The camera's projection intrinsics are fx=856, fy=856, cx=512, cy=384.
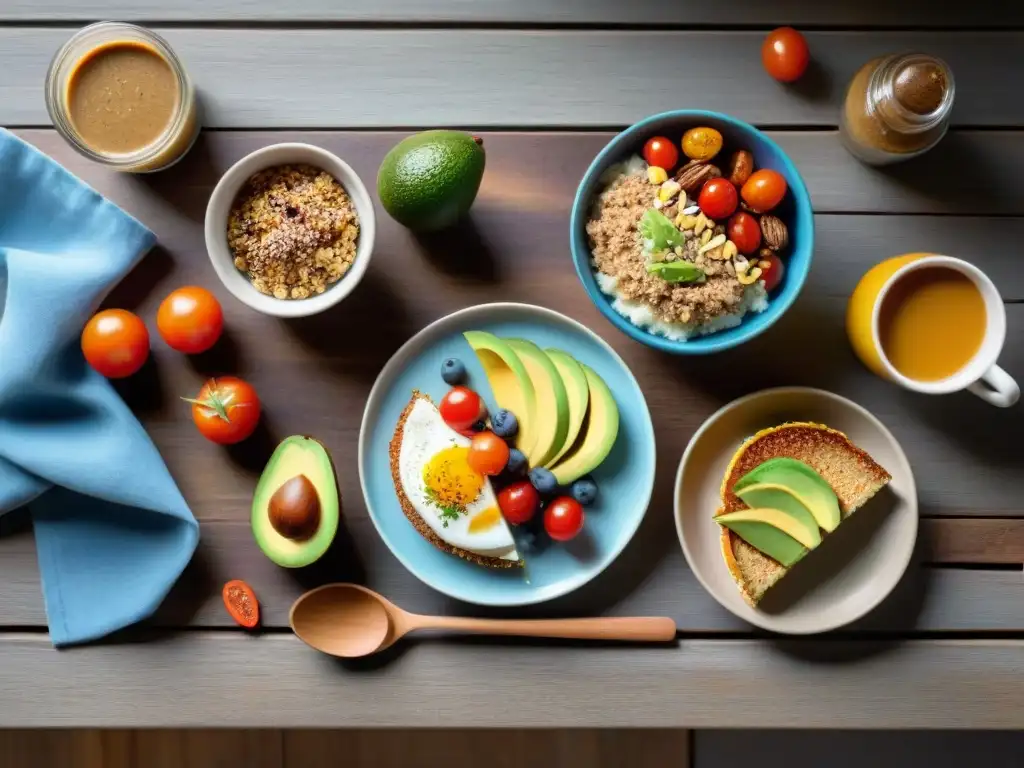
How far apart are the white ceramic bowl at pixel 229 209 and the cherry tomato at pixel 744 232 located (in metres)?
0.50

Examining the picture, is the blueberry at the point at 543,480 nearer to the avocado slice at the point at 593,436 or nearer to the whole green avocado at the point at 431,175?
the avocado slice at the point at 593,436

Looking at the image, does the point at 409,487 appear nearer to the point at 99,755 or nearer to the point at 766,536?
the point at 766,536

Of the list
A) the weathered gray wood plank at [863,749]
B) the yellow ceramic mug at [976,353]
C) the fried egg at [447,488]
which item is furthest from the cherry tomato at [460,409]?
the weathered gray wood plank at [863,749]

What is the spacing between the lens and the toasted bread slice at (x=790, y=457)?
123 centimetres

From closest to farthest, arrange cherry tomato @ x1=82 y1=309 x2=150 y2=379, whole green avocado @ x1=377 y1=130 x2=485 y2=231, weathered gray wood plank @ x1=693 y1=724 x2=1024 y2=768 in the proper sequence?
whole green avocado @ x1=377 y1=130 x2=485 y2=231 → cherry tomato @ x1=82 y1=309 x2=150 y2=379 → weathered gray wood plank @ x1=693 y1=724 x2=1024 y2=768

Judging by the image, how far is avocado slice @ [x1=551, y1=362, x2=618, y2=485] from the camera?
1.21 m

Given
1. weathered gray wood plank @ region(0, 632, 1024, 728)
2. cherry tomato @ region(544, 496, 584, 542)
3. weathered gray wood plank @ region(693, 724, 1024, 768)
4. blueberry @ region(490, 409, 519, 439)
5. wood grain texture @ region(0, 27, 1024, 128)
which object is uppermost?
wood grain texture @ region(0, 27, 1024, 128)

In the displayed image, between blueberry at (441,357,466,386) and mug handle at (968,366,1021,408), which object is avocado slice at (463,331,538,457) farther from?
mug handle at (968,366,1021,408)

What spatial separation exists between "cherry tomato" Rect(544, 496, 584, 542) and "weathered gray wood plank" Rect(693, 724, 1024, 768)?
2.09 feet

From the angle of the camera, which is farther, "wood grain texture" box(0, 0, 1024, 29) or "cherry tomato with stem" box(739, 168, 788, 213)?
"wood grain texture" box(0, 0, 1024, 29)

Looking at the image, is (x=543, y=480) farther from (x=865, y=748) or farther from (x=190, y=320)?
(x=865, y=748)

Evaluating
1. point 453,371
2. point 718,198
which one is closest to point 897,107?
point 718,198

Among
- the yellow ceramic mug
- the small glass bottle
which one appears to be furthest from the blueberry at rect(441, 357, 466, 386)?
the small glass bottle

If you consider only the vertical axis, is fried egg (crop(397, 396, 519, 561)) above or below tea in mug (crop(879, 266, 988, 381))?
below
